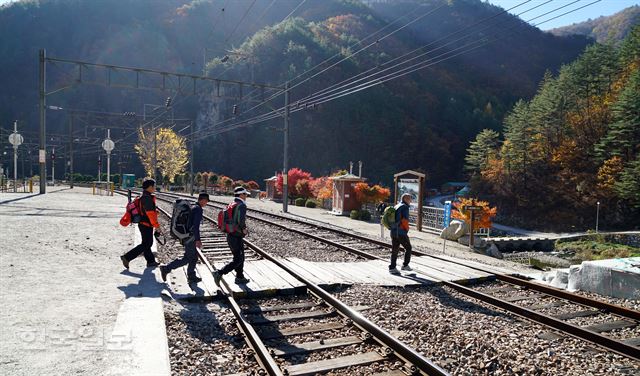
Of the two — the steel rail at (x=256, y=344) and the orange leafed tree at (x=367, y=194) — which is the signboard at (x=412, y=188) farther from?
the steel rail at (x=256, y=344)

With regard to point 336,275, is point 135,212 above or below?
above

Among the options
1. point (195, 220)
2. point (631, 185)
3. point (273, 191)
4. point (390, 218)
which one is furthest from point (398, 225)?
point (631, 185)

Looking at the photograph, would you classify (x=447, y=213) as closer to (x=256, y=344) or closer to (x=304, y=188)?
(x=256, y=344)

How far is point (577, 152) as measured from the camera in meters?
56.1

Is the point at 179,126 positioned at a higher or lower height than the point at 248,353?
higher

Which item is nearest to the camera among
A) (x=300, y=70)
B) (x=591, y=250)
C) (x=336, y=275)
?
(x=336, y=275)

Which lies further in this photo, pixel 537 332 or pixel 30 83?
pixel 30 83

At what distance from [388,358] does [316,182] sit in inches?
1219

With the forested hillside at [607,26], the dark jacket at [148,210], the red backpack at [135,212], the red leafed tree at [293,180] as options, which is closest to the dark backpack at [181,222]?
the dark jacket at [148,210]

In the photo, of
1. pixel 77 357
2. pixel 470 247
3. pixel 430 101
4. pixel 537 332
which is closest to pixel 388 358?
pixel 537 332

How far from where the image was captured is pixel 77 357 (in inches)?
170

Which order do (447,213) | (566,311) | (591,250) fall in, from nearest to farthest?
1. (566,311)
2. (447,213)
3. (591,250)

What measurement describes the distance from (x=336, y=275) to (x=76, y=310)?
14.7ft

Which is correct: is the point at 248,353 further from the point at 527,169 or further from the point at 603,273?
the point at 527,169
